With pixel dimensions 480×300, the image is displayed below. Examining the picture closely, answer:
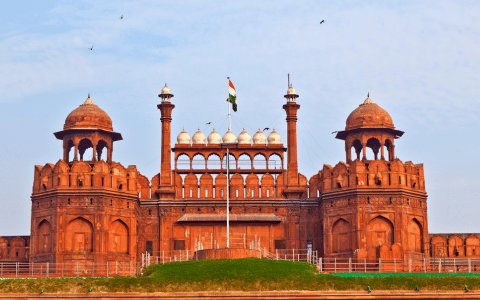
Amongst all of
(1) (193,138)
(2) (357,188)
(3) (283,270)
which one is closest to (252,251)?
(3) (283,270)

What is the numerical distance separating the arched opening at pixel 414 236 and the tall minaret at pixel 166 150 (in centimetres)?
1846

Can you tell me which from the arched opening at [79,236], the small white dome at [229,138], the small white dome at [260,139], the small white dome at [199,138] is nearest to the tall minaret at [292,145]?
the small white dome at [260,139]

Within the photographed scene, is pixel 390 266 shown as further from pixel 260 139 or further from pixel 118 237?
pixel 118 237

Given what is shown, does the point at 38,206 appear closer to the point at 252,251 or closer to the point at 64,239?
the point at 64,239

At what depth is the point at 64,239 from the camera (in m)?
65.0

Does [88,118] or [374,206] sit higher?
[88,118]

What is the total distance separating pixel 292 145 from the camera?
7288 cm

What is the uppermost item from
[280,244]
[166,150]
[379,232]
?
[166,150]

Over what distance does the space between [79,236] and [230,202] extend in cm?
1237

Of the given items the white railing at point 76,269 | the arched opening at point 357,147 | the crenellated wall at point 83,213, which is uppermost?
the arched opening at point 357,147

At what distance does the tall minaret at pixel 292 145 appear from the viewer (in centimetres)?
7156

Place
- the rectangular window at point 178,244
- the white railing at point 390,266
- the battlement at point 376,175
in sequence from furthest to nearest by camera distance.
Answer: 1. the rectangular window at point 178,244
2. the battlement at point 376,175
3. the white railing at point 390,266

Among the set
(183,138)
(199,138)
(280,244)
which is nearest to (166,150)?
(183,138)

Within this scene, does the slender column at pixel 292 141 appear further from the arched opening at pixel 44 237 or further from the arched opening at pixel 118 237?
the arched opening at pixel 44 237
